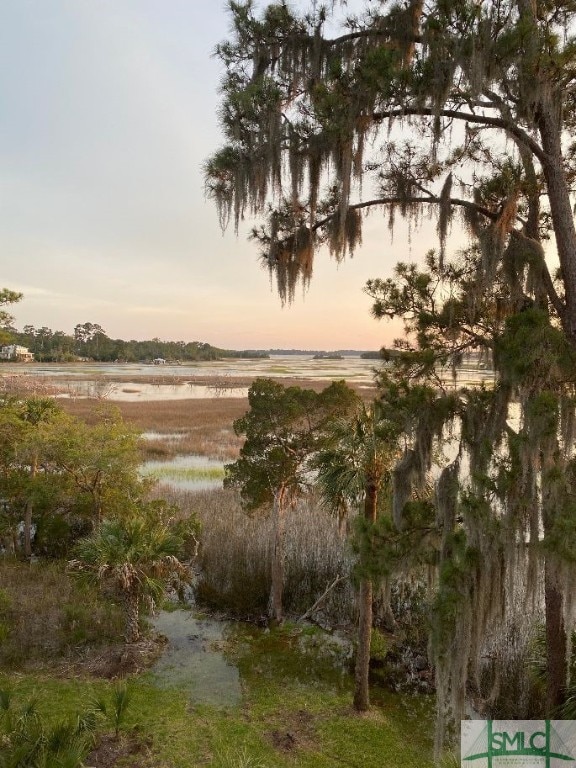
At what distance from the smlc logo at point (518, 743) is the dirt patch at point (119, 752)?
165 inches

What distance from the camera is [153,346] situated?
141 metres

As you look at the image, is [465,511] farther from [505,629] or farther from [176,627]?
[176,627]

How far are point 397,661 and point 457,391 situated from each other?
7.20 metres

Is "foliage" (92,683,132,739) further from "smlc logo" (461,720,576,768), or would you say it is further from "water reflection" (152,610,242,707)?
"smlc logo" (461,720,576,768)

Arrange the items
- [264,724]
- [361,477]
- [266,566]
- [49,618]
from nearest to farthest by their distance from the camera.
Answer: [264,724]
[361,477]
[49,618]
[266,566]

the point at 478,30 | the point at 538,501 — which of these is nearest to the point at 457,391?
the point at 538,501

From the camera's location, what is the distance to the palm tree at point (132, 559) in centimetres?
930

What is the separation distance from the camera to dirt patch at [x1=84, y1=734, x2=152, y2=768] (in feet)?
21.4

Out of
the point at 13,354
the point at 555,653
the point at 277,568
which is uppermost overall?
the point at 13,354

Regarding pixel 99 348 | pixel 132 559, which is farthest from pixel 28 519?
pixel 99 348

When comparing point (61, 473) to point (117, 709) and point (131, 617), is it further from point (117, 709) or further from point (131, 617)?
point (117, 709)

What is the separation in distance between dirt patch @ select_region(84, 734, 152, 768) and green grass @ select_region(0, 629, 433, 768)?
0.11 m

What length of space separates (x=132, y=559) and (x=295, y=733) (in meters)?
4.10

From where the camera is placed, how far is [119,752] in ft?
22.3
